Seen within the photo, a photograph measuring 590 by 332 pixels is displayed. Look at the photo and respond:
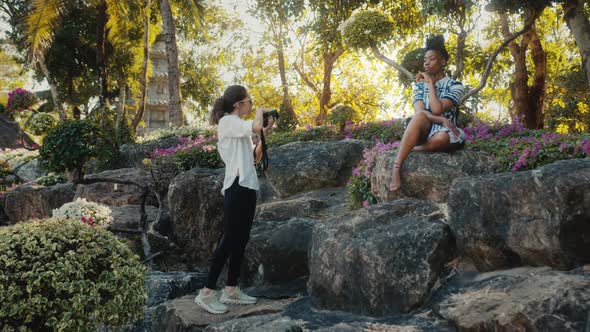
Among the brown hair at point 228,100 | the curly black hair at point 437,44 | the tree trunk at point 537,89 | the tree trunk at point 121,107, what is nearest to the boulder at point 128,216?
the brown hair at point 228,100

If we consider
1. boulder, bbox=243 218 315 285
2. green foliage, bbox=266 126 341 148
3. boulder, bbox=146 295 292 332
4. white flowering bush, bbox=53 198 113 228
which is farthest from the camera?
green foliage, bbox=266 126 341 148

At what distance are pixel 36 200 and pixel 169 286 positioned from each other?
9.42 meters

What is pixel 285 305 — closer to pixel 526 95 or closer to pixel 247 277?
pixel 247 277

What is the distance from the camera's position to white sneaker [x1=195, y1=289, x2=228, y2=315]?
18.3 ft

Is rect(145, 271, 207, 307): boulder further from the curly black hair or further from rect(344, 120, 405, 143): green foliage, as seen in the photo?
rect(344, 120, 405, 143): green foliage

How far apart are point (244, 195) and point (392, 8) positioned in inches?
464

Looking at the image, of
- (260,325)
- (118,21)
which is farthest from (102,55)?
(260,325)

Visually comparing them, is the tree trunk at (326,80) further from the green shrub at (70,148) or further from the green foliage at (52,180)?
the green shrub at (70,148)

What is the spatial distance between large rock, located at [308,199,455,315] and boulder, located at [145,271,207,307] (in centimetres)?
220

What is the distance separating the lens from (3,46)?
3769cm

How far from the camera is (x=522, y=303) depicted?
396cm

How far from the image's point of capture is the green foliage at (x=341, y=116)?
15.2 m

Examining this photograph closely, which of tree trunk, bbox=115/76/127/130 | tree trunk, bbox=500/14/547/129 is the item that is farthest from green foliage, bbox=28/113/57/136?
tree trunk, bbox=500/14/547/129

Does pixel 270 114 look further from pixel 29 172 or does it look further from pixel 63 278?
pixel 29 172
